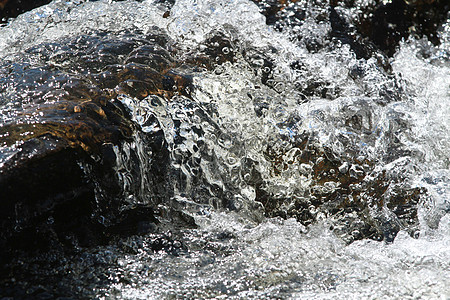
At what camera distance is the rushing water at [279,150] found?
162 cm

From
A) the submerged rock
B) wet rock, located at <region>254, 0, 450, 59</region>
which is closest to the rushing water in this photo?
wet rock, located at <region>254, 0, 450, 59</region>

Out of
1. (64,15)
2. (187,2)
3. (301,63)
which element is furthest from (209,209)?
(64,15)

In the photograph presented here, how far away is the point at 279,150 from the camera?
2352mm

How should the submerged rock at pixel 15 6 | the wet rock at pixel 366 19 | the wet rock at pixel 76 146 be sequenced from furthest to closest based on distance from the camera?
the submerged rock at pixel 15 6, the wet rock at pixel 366 19, the wet rock at pixel 76 146

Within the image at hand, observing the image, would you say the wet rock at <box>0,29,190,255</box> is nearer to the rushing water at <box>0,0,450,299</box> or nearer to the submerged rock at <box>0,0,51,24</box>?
the rushing water at <box>0,0,450,299</box>

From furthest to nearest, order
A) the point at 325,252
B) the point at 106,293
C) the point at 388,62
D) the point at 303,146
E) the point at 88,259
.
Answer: the point at 388,62
the point at 303,146
the point at 325,252
the point at 88,259
the point at 106,293

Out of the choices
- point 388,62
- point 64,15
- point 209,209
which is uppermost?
point 64,15

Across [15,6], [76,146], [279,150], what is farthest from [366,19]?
[15,6]

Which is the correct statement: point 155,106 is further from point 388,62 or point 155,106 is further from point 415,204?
point 388,62

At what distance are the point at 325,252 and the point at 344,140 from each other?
0.83 metres

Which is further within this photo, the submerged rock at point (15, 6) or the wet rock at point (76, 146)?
the submerged rock at point (15, 6)

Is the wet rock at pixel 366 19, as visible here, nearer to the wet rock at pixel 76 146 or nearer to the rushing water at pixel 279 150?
the rushing water at pixel 279 150

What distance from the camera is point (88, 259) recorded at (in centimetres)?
166

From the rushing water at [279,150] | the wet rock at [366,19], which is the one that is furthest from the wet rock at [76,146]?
the wet rock at [366,19]
